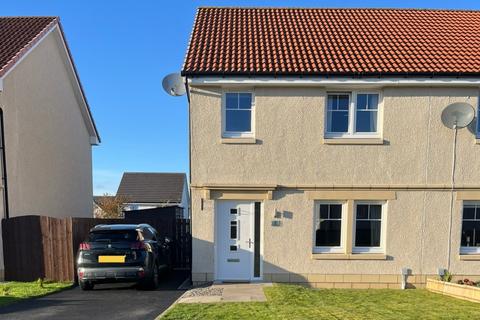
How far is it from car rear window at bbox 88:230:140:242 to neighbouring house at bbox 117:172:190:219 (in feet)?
84.8

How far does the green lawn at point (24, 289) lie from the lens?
25.6 feet

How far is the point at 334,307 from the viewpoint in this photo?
22.0 feet

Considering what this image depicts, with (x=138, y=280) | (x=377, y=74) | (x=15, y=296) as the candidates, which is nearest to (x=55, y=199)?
(x=15, y=296)

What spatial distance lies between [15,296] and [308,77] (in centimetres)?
845

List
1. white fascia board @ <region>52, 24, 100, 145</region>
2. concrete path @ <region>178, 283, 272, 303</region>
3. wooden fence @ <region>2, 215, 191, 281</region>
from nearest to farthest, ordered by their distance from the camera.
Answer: concrete path @ <region>178, 283, 272, 303</region>, wooden fence @ <region>2, 215, 191, 281</region>, white fascia board @ <region>52, 24, 100, 145</region>

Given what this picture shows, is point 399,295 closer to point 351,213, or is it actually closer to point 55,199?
point 351,213

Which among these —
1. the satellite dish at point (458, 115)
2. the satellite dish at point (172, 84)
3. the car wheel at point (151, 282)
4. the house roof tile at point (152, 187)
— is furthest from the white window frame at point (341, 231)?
the house roof tile at point (152, 187)

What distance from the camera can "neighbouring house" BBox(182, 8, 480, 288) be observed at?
9031 millimetres

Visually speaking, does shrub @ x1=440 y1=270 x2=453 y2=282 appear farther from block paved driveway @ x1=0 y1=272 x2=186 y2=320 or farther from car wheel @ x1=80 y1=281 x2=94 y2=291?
car wheel @ x1=80 y1=281 x2=94 y2=291

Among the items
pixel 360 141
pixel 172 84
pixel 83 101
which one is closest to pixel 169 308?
pixel 360 141

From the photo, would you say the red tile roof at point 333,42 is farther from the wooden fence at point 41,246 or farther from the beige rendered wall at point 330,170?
the wooden fence at point 41,246

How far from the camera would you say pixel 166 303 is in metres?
7.39

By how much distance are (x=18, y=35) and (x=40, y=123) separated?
3110 millimetres

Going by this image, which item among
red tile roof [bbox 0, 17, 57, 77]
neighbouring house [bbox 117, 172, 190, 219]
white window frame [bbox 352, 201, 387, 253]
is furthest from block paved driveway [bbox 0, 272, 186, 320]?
neighbouring house [bbox 117, 172, 190, 219]
